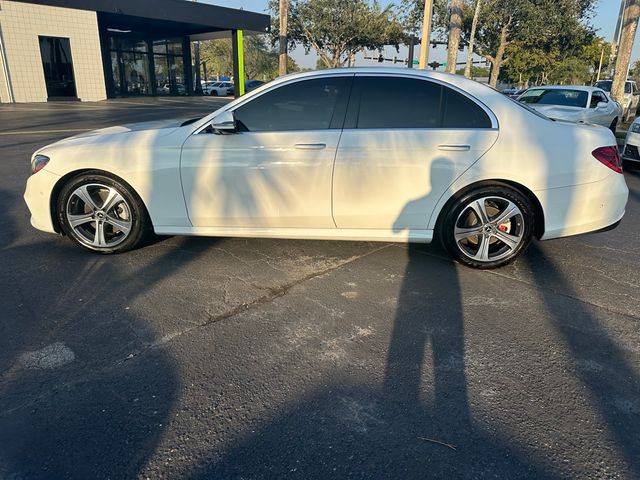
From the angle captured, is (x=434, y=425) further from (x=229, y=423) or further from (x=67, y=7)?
(x=67, y=7)

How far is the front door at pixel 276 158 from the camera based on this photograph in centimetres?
387

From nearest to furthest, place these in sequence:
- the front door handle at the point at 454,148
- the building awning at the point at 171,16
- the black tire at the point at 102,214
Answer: the front door handle at the point at 454,148
the black tire at the point at 102,214
the building awning at the point at 171,16

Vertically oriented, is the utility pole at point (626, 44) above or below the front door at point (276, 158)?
above

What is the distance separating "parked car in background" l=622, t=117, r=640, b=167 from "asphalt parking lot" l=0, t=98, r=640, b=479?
16.5 ft

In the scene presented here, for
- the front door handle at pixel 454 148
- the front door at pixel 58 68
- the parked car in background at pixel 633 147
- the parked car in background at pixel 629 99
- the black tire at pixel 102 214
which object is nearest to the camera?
the front door handle at pixel 454 148

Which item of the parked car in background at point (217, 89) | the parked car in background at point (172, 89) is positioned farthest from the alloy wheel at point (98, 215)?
the parked car in background at point (217, 89)

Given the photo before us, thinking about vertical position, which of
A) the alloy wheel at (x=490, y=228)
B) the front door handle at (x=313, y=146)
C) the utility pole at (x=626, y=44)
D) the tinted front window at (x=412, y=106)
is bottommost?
the alloy wheel at (x=490, y=228)

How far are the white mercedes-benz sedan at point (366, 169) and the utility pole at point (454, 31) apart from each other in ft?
50.7

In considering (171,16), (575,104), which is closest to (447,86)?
(575,104)

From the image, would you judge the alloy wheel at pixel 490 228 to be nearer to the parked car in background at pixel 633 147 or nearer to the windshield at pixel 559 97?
the parked car in background at pixel 633 147

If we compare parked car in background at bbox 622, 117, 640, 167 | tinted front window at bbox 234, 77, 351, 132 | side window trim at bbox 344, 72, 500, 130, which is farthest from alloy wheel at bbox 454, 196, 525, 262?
parked car in background at bbox 622, 117, 640, 167

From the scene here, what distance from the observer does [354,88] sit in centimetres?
396

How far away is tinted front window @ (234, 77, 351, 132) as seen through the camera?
13.0 feet

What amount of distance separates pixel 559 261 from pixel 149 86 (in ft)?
109
